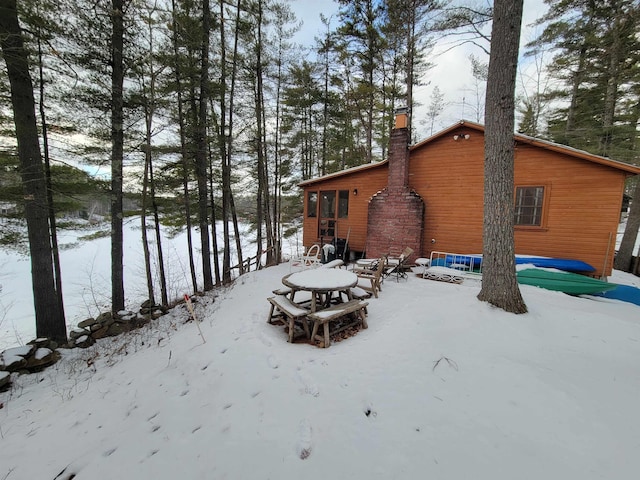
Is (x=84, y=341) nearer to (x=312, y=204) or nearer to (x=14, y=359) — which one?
(x=14, y=359)

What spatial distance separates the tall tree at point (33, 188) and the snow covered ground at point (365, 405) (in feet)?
5.04

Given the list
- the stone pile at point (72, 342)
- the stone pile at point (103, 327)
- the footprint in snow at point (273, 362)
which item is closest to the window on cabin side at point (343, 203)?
the stone pile at point (72, 342)

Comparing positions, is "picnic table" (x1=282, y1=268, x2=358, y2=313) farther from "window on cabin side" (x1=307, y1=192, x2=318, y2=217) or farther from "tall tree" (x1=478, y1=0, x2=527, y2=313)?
"window on cabin side" (x1=307, y1=192, x2=318, y2=217)

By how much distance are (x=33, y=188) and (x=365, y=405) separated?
6.71m

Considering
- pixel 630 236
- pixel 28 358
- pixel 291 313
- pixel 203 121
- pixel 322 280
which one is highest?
pixel 203 121

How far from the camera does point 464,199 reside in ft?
22.9

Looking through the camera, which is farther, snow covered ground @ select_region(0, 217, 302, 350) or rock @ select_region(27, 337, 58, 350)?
snow covered ground @ select_region(0, 217, 302, 350)

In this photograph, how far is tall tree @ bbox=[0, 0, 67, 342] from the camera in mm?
4333

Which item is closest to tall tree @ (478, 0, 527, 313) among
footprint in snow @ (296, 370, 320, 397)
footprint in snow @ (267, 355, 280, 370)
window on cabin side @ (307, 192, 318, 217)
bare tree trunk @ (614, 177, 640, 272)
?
footprint in snow @ (296, 370, 320, 397)

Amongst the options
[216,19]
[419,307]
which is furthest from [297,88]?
[419,307]

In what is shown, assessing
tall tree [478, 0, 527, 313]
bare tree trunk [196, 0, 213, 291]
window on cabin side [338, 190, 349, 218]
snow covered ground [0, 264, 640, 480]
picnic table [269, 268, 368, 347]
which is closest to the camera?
snow covered ground [0, 264, 640, 480]

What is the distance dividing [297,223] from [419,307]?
1185 cm

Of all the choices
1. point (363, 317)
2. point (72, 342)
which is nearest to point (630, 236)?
point (363, 317)

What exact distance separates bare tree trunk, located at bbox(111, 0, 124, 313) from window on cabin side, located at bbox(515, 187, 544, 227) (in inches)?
394
